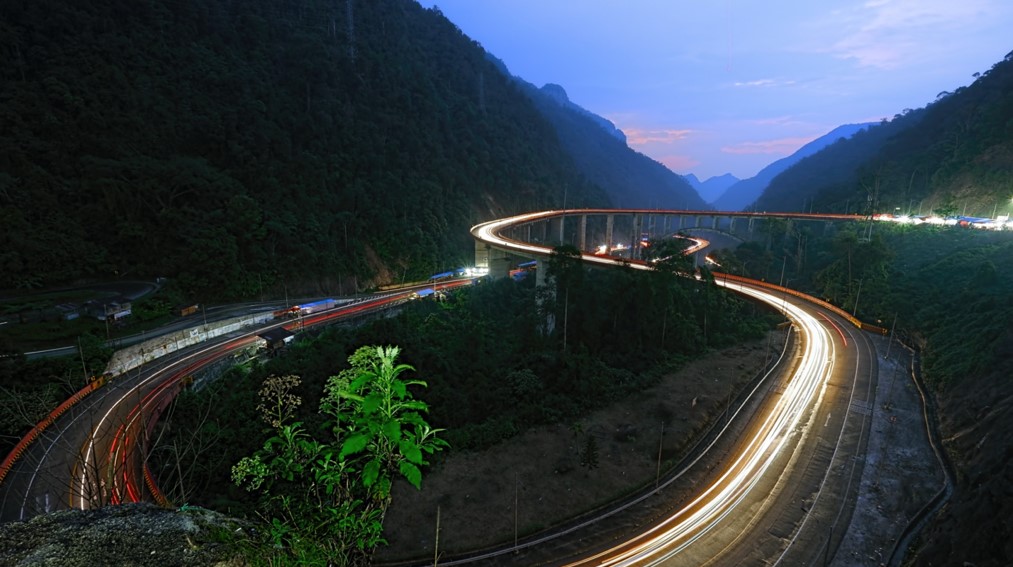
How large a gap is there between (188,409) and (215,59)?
67.9 meters

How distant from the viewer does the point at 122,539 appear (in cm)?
428

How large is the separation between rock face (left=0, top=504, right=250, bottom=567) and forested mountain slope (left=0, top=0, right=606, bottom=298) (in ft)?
187

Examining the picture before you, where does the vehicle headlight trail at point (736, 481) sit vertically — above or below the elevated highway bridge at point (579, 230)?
below

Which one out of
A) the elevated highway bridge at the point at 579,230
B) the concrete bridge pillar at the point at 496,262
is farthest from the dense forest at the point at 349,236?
the elevated highway bridge at the point at 579,230

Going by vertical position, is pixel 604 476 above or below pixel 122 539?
below

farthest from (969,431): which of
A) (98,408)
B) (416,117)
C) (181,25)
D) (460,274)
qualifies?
(181,25)

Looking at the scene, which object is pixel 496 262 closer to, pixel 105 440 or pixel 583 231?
pixel 583 231

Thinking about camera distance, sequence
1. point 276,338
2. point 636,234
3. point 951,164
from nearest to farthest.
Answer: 1. point 276,338
2. point 951,164
3. point 636,234

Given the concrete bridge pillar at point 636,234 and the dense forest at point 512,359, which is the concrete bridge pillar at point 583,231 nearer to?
the concrete bridge pillar at point 636,234

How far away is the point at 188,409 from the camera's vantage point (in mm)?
32781

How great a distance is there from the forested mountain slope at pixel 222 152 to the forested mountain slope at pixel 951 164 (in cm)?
9067

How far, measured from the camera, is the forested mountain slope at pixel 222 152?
48875mm

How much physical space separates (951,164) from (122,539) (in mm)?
121964

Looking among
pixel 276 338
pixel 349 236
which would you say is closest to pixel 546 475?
pixel 276 338
